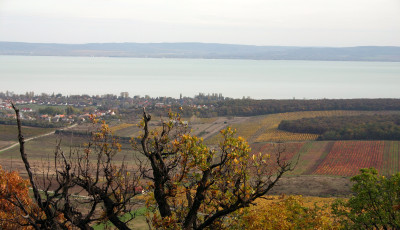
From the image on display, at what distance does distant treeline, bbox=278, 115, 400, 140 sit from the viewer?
4553 centimetres

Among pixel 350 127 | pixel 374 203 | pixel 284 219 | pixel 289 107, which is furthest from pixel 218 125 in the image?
pixel 284 219

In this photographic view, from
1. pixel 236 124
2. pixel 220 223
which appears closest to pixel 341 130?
pixel 236 124

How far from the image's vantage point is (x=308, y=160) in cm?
3841

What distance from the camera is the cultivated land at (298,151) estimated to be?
30.5 meters

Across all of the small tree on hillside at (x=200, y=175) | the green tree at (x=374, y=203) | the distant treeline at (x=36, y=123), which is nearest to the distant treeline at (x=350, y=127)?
the distant treeline at (x=36, y=123)

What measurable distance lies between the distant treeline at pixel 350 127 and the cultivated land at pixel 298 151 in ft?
4.96

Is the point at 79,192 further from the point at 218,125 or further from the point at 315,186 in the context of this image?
the point at 218,125

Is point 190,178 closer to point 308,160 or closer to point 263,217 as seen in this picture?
point 263,217

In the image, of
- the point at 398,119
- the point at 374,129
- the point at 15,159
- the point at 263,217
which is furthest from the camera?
the point at 398,119

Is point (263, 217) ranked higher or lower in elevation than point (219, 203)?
lower

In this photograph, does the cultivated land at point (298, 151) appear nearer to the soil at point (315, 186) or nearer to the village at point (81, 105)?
the soil at point (315, 186)

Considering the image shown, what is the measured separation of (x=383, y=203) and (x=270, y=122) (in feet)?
152

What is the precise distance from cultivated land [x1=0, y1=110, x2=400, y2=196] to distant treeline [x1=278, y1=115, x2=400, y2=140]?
1.51 metres

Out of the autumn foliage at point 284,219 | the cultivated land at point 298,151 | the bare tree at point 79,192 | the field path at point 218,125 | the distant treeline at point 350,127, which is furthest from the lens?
the field path at point 218,125
